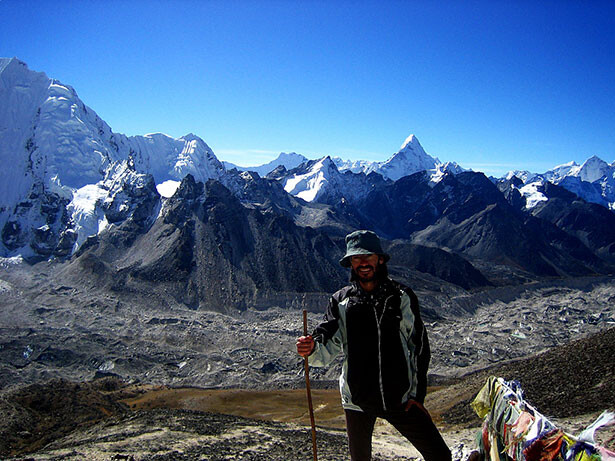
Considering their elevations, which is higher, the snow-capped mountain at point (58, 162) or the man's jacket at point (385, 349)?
the snow-capped mountain at point (58, 162)

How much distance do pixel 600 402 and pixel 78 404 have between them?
26.3 meters

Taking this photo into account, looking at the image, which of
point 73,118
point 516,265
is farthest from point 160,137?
point 516,265

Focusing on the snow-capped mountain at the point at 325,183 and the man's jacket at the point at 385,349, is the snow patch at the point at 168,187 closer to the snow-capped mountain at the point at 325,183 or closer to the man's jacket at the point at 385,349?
the snow-capped mountain at the point at 325,183

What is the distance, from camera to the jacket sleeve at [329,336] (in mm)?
4523

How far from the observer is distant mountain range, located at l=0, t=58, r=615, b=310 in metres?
66.6

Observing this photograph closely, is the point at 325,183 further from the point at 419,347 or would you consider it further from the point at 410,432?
the point at 410,432

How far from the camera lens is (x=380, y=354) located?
4.29 m

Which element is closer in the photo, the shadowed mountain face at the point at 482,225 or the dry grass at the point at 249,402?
the dry grass at the point at 249,402

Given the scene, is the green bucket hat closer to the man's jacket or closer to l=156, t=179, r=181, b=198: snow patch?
the man's jacket

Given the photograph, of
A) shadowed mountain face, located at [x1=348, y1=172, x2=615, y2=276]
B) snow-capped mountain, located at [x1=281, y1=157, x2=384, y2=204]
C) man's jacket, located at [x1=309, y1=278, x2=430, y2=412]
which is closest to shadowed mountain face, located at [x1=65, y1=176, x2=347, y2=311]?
man's jacket, located at [x1=309, y1=278, x2=430, y2=412]

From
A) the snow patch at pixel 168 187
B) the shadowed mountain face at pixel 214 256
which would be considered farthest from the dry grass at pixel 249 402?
the snow patch at pixel 168 187

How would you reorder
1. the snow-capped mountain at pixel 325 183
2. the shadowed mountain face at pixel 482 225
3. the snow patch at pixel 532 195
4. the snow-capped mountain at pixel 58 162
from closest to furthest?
1. the snow-capped mountain at pixel 58 162
2. the shadowed mountain face at pixel 482 225
3. the snow-capped mountain at pixel 325 183
4. the snow patch at pixel 532 195

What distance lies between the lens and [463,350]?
145 ft

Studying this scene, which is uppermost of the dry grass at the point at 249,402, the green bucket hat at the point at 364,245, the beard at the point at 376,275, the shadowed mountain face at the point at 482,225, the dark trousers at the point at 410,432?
the shadowed mountain face at the point at 482,225
